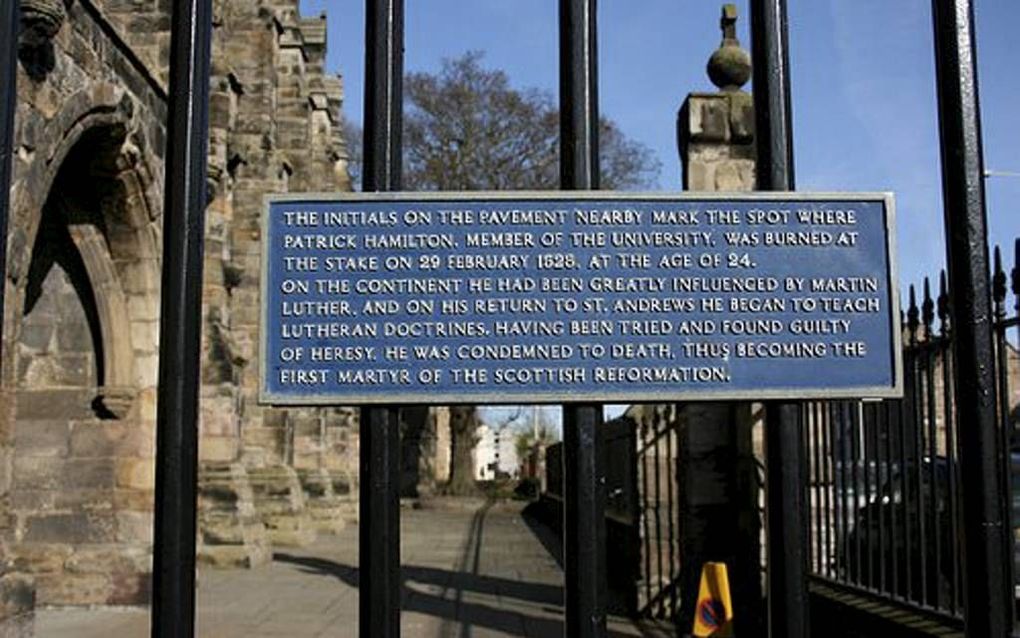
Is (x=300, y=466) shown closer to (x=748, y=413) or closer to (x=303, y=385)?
(x=748, y=413)

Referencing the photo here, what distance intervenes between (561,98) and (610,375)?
88 centimetres

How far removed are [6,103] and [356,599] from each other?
416 inches

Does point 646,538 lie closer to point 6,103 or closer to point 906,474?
point 906,474

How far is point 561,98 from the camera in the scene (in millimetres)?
3639

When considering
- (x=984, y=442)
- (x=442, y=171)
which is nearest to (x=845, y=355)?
(x=984, y=442)

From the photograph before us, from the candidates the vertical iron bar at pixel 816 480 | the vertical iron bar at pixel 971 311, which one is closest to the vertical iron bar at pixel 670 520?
the vertical iron bar at pixel 816 480

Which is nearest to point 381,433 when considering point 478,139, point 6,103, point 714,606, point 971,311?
point 6,103

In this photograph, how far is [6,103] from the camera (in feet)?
10.8

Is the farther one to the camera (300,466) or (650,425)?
(300,466)

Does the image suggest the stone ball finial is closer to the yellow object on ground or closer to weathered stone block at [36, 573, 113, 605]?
the yellow object on ground

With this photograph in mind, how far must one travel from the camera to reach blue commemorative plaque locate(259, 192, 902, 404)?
3.54 meters

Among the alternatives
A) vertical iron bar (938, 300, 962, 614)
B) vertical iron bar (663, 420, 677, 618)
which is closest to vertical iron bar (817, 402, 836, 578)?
vertical iron bar (938, 300, 962, 614)

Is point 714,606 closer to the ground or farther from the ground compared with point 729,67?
closer to the ground

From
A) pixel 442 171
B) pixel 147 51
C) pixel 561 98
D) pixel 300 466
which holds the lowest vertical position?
pixel 300 466
